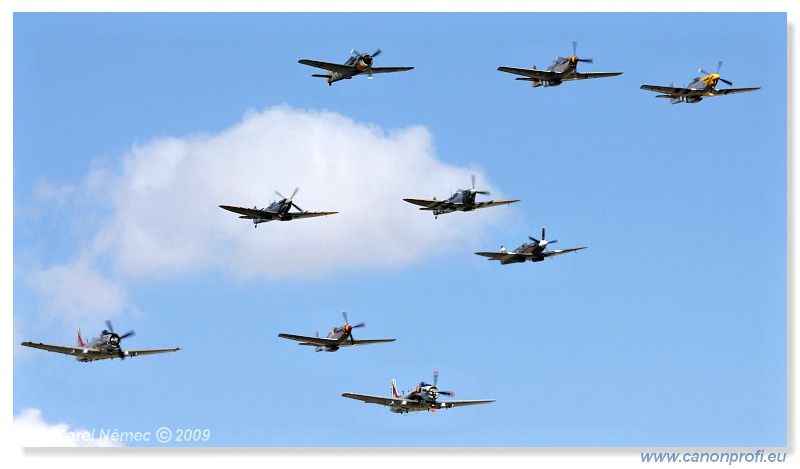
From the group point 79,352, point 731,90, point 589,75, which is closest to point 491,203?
point 589,75

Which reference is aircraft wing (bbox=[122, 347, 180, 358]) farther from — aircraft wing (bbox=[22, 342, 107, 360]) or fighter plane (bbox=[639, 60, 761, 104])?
fighter plane (bbox=[639, 60, 761, 104])

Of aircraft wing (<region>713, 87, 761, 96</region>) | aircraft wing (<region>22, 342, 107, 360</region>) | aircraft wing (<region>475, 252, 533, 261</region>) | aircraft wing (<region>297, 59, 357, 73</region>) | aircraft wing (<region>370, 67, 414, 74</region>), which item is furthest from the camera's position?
aircraft wing (<region>713, 87, 761, 96</region>)

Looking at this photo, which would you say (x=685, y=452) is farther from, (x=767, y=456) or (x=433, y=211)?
(x=433, y=211)

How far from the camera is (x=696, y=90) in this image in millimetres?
119562

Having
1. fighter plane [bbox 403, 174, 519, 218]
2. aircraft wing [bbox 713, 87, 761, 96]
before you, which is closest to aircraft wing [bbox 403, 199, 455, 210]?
fighter plane [bbox 403, 174, 519, 218]

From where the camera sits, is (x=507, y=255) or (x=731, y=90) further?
(x=731, y=90)

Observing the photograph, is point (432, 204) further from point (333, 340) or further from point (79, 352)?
point (79, 352)

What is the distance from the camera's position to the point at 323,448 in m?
Answer: 97.9

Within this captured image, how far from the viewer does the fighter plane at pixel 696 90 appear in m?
119

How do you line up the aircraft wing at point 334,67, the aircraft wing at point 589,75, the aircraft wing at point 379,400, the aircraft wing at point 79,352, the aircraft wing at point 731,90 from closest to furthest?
the aircraft wing at point 79,352
the aircraft wing at point 379,400
the aircraft wing at point 334,67
the aircraft wing at point 589,75
the aircraft wing at point 731,90

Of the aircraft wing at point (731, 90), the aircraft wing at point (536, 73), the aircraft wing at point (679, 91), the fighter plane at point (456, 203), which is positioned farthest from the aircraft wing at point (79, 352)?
the aircraft wing at point (731, 90)

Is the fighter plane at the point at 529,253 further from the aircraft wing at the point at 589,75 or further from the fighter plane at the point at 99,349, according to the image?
the fighter plane at the point at 99,349

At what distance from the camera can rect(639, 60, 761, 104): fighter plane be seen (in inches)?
4702

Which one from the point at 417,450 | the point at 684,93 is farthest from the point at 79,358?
the point at 684,93
